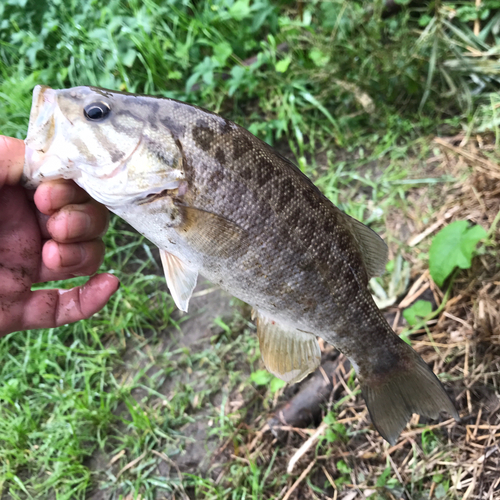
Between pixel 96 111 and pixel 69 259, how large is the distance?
2.21ft

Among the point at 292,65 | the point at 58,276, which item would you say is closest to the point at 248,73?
the point at 292,65

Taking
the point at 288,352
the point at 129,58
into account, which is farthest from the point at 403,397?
the point at 129,58

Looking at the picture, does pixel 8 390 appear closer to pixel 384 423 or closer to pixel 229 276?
pixel 229 276

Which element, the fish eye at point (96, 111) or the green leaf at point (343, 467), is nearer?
the fish eye at point (96, 111)

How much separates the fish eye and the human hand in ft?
0.98

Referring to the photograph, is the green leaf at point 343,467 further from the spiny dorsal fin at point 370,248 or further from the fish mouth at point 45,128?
the fish mouth at point 45,128

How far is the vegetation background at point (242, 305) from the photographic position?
243 cm

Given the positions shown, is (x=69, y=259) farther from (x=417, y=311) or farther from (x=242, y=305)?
(x=417, y=311)

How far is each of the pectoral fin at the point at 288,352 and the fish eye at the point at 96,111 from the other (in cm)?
105

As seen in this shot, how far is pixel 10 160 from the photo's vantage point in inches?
65.4

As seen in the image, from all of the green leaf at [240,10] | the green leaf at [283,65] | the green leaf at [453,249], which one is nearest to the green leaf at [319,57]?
the green leaf at [283,65]

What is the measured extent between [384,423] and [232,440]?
3.80 ft

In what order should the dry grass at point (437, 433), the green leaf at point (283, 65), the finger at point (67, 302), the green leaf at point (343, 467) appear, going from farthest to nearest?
the green leaf at point (283, 65) → the green leaf at point (343, 467) → the dry grass at point (437, 433) → the finger at point (67, 302)

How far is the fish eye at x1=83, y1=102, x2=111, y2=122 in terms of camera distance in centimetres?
155
